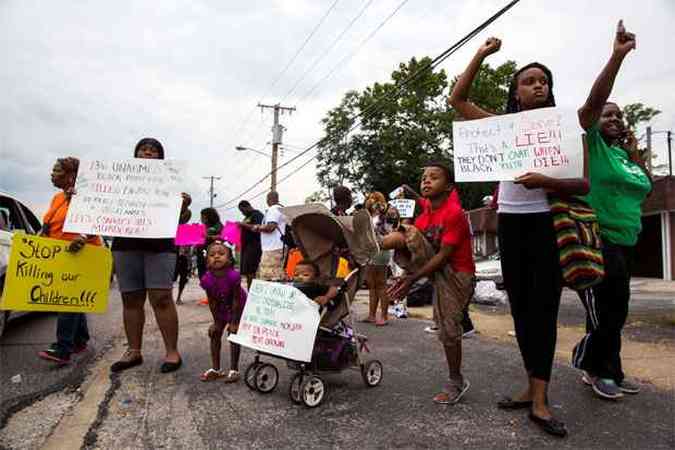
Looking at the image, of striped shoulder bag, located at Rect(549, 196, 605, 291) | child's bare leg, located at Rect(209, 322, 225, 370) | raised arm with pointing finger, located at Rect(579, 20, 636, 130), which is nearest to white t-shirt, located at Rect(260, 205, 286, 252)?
child's bare leg, located at Rect(209, 322, 225, 370)

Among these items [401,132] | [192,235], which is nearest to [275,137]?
[401,132]

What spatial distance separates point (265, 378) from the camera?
11.5 ft

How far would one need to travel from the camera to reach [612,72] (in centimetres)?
265

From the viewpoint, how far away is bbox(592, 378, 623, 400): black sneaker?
3316mm

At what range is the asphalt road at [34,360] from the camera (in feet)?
11.6

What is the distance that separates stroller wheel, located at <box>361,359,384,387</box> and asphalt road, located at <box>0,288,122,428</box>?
215 cm

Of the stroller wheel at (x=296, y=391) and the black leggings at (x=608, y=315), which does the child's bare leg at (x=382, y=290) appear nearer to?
the black leggings at (x=608, y=315)

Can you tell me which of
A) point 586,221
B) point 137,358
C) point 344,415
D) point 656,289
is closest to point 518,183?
point 586,221

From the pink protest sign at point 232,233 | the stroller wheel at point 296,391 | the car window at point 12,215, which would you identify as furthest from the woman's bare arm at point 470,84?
the pink protest sign at point 232,233

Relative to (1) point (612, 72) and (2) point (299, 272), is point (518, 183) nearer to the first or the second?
(1) point (612, 72)

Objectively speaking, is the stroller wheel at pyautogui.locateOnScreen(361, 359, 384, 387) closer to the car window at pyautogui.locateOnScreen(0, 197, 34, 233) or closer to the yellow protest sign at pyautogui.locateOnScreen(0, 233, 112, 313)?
the yellow protest sign at pyautogui.locateOnScreen(0, 233, 112, 313)

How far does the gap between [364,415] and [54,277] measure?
2.65 meters

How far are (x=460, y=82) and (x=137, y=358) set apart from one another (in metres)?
3.28

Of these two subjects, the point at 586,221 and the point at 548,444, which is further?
the point at 586,221
